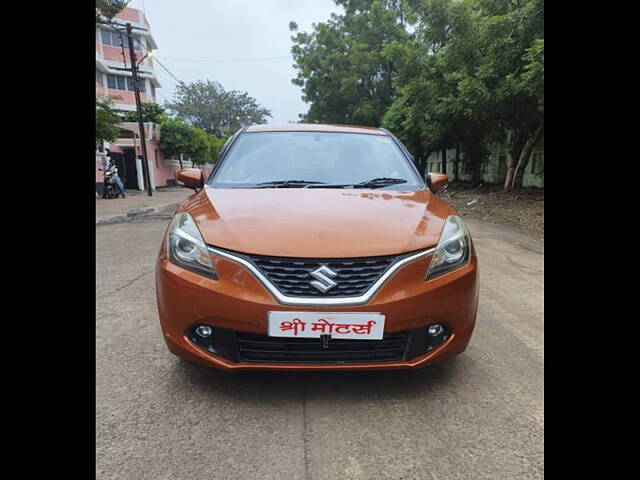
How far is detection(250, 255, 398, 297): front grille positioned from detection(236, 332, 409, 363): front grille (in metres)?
0.22

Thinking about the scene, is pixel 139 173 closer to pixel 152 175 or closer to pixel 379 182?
pixel 152 175

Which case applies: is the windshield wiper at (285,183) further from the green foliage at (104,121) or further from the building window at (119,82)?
the building window at (119,82)

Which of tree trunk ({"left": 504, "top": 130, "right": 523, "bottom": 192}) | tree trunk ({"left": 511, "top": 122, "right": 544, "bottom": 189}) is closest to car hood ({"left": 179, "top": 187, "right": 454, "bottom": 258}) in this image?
tree trunk ({"left": 511, "top": 122, "right": 544, "bottom": 189})

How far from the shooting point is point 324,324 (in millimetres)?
1670

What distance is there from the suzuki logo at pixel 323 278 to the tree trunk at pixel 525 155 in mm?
11167

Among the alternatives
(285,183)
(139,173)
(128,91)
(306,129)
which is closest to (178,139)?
(139,173)

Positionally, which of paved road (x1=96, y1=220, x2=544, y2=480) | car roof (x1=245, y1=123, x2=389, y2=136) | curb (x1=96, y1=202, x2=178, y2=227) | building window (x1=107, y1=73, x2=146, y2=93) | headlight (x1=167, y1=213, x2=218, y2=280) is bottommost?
paved road (x1=96, y1=220, x2=544, y2=480)

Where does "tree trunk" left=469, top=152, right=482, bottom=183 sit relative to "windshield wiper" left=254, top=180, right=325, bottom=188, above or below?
above

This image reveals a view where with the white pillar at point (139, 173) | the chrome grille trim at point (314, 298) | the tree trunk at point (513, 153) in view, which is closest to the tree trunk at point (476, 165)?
the tree trunk at point (513, 153)

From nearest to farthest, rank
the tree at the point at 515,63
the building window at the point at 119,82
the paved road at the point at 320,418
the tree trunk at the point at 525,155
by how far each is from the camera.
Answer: the paved road at the point at 320,418
the tree at the point at 515,63
the tree trunk at the point at 525,155
the building window at the point at 119,82

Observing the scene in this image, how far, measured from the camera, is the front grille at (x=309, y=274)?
66.6 inches

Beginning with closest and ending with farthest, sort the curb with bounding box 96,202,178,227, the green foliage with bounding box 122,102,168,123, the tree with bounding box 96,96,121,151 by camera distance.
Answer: the curb with bounding box 96,202,178,227, the tree with bounding box 96,96,121,151, the green foliage with bounding box 122,102,168,123

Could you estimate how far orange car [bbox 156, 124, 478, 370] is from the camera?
1680 mm

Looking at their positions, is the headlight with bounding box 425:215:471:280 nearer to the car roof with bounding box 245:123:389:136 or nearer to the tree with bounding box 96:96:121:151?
the car roof with bounding box 245:123:389:136
